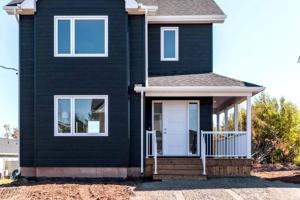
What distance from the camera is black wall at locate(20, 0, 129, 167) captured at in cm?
1650

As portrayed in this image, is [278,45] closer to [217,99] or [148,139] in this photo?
[217,99]

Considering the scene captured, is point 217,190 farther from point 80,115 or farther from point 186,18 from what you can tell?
point 186,18

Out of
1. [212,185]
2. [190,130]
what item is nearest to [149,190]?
[212,185]

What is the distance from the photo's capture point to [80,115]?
16531 mm

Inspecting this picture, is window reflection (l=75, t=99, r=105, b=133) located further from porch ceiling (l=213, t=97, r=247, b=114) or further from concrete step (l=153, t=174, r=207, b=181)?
porch ceiling (l=213, t=97, r=247, b=114)

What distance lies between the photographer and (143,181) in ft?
52.0

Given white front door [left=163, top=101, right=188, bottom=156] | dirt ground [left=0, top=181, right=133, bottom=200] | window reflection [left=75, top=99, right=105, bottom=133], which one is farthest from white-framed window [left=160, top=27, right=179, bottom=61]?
dirt ground [left=0, top=181, right=133, bottom=200]

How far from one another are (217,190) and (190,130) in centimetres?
554

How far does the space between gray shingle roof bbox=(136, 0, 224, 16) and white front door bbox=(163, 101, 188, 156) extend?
3.47 m

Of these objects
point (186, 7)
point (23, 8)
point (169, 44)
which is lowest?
point (169, 44)

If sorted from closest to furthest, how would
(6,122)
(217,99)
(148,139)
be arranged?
(148,139) < (217,99) < (6,122)

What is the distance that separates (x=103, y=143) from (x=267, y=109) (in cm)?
1367

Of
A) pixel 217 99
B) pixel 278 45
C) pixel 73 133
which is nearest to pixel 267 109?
pixel 278 45

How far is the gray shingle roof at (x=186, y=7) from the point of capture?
18.8 m
